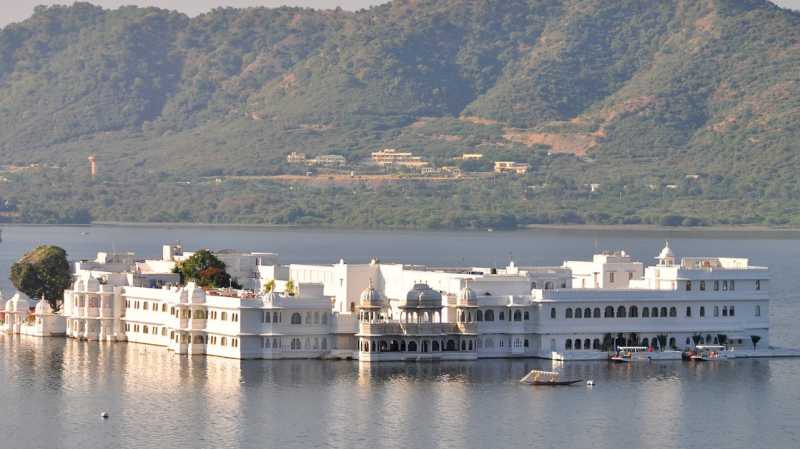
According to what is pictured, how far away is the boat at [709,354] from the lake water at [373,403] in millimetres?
1062

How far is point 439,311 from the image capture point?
3150 inches

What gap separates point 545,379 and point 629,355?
724 cm

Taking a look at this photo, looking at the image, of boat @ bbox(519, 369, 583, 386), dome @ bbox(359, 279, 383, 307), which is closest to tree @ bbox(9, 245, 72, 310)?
dome @ bbox(359, 279, 383, 307)

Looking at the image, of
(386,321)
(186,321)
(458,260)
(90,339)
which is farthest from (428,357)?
(458,260)

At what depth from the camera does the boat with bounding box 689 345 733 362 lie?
81.4 m

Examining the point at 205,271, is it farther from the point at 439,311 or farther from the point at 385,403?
the point at 385,403

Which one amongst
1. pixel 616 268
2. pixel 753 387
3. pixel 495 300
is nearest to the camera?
pixel 753 387

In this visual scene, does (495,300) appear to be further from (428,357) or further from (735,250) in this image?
(735,250)

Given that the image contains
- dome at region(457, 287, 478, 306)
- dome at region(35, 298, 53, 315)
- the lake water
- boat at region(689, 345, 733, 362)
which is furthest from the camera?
dome at region(35, 298, 53, 315)

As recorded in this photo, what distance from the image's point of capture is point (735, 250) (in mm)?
189750

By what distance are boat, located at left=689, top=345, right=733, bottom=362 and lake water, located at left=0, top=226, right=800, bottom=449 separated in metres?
1.06

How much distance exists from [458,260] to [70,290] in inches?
2894

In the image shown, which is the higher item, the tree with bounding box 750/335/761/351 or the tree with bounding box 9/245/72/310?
the tree with bounding box 9/245/72/310

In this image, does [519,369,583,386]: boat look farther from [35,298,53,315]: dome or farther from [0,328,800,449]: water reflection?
[35,298,53,315]: dome
